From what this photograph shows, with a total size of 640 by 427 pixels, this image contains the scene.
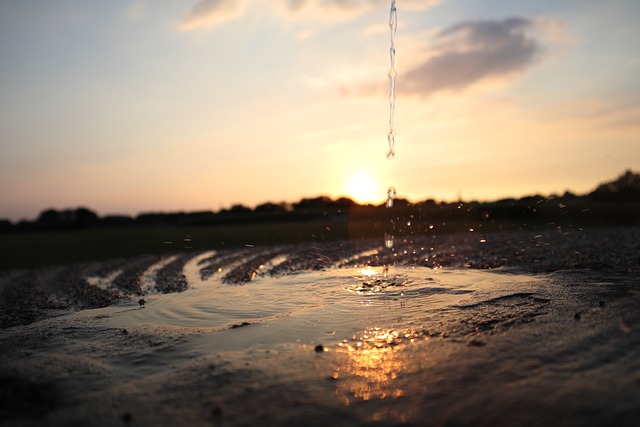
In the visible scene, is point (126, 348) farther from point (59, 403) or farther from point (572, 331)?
point (572, 331)

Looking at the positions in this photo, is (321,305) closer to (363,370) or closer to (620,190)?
(363,370)

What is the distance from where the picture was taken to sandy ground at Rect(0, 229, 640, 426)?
4270 millimetres

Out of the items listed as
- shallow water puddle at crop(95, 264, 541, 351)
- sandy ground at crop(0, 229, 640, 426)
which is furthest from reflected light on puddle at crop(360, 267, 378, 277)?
sandy ground at crop(0, 229, 640, 426)

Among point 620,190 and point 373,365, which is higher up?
point 620,190

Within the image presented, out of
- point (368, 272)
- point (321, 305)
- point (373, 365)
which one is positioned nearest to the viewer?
point (373, 365)

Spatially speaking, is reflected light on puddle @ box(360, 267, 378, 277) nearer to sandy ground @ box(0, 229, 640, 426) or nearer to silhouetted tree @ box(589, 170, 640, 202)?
sandy ground @ box(0, 229, 640, 426)

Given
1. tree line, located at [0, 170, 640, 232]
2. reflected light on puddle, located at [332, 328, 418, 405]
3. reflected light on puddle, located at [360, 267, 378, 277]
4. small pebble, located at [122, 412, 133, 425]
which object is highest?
tree line, located at [0, 170, 640, 232]

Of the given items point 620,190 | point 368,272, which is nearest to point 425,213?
Result: point 620,190

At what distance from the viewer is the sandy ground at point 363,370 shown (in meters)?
4.27

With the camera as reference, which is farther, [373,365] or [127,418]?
[373,365]

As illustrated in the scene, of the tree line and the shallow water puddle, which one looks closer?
the shallow water puddle

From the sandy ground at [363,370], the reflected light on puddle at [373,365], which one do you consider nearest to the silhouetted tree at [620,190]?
the sandy ground at [363,370]

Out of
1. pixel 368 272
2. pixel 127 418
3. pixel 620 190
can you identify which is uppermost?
pixel 620 190

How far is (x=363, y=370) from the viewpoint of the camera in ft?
17.8
